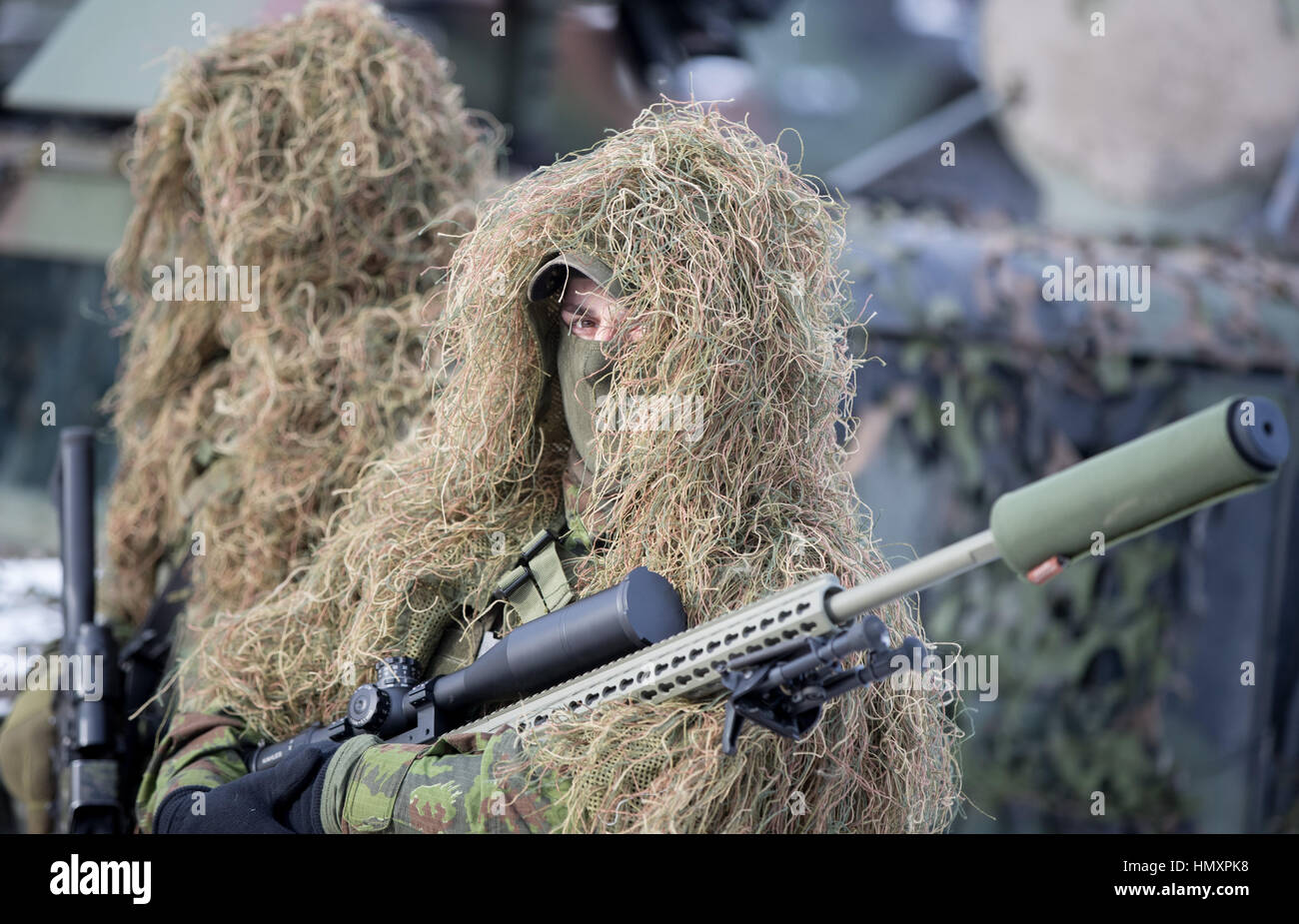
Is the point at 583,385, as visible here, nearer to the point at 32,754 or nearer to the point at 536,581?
the point at 536,581

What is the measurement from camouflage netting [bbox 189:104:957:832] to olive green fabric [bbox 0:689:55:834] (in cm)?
134

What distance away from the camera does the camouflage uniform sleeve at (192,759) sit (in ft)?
7.78

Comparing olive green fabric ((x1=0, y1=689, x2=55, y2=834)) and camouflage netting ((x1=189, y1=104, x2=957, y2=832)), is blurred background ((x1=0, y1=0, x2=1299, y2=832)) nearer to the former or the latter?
olive green fabric ((x1=0, y1=689, x2=55, y2=834))

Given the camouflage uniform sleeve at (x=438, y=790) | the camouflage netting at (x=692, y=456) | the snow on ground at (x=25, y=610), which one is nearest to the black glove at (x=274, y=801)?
the camouflage uniform sleeve at (x=438, y=790)

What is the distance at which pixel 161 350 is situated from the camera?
3129mm

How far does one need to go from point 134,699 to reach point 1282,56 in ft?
17.9

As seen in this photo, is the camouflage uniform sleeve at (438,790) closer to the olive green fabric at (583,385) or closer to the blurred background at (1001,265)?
the olive green fabric at (583,385)

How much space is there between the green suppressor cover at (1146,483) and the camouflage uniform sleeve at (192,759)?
154 centimetres

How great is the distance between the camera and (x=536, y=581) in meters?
2.26

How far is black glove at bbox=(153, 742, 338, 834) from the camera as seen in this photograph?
215cm

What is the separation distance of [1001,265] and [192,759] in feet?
10.00

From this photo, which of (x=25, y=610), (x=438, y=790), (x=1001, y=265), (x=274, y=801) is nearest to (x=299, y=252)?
(x=274, y=801)
